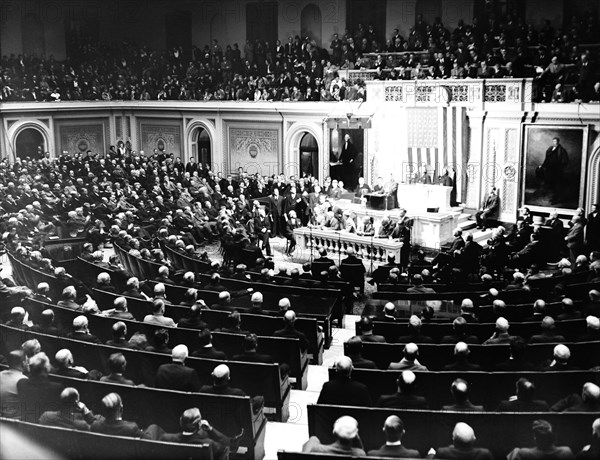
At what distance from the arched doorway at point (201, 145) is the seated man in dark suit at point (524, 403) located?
26446 millimetres

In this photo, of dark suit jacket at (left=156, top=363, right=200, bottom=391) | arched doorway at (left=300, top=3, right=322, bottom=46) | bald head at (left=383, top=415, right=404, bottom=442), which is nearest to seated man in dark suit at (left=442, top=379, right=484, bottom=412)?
bald head at (left=383, top=415, right=404, bottom=442)

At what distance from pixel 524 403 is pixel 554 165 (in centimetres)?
1541

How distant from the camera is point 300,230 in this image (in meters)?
19.5

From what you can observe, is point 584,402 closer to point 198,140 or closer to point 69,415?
point 69,415

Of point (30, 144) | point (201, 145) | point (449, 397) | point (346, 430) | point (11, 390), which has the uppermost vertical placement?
point (30, 144)

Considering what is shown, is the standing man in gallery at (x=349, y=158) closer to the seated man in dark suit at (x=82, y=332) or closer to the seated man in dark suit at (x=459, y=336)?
the seated man in dark suit at (x=459, y=336)

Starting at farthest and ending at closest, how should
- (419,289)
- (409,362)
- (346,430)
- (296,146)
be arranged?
1. (296,146)
2. (419,289)
3. (409,362)
4. (346,430)

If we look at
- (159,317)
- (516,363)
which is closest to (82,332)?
(159,317)

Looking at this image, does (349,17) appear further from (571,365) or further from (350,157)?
(571,365)

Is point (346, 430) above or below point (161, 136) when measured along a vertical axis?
below

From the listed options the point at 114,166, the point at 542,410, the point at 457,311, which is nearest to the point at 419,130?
the point at 457,311

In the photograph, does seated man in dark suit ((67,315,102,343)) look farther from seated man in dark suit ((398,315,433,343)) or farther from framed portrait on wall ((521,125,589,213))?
framed portrait on wall ((521,125,589,213))

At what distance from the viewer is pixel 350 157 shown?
83.7ft

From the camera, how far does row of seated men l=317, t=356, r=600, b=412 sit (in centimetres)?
657
